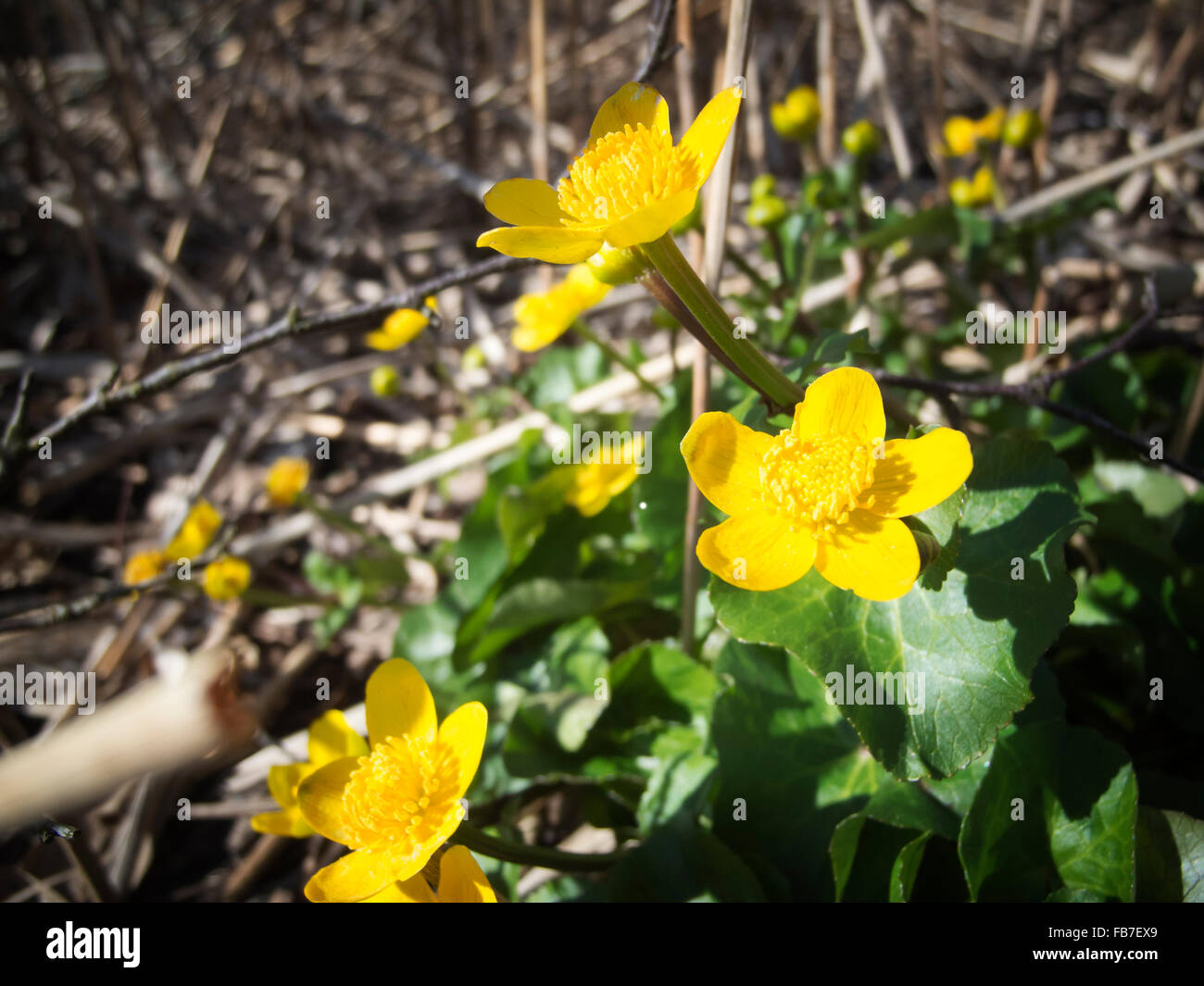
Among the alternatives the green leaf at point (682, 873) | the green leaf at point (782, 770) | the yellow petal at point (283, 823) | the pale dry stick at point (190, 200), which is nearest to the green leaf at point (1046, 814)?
the green leaf at point (782, 770)

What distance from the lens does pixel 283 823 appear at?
1.37 m

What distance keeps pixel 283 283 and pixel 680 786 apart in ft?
10.0

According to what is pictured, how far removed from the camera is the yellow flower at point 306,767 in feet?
4.50

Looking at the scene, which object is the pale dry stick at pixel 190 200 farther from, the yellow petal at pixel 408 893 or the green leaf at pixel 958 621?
the green leaf at pixel 958 621

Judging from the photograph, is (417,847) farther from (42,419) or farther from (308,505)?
(42,419)

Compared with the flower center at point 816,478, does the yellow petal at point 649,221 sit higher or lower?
higher

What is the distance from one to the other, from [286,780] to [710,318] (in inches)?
40.3

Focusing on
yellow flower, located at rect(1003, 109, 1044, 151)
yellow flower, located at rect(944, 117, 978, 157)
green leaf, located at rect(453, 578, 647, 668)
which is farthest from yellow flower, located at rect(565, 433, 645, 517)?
yellow flower, located at rect(944, 117, 978, 157)

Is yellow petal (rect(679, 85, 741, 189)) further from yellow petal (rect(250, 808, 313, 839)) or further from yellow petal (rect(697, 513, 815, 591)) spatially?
yellow petal (rect(250, 808, 313, 839))

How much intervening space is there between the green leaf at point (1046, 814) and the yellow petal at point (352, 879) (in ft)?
2.74

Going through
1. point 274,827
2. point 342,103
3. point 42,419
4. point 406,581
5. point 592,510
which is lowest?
point 274,827

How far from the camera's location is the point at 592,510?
1.89 m

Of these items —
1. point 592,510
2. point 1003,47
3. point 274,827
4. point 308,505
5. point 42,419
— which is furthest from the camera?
point 1003,47
